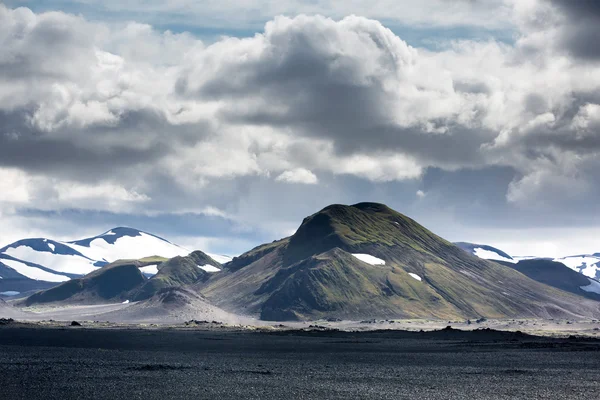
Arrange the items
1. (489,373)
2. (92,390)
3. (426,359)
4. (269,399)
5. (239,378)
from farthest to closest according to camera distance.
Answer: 1. (426,359)
2. (489,373)
3. (239,378)
4. (92,390)
5. (269,399)

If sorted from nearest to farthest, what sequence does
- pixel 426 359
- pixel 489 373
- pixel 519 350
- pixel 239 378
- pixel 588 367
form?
pixel 239 378 → pixel 489 373 → pixel 588 367 → pixel 426 359 → pixel 519 350

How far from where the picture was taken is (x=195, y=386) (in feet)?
343

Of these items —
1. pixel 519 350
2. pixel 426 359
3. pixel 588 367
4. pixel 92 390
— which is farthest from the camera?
pixel 519 350

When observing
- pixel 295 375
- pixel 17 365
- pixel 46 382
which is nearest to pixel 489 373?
pixel 295 375

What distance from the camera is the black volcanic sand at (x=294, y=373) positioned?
3836 inches

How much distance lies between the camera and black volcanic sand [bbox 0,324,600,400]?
320 ft

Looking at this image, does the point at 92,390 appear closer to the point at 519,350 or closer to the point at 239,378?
the point at 239,378

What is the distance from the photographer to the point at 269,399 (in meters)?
91.9

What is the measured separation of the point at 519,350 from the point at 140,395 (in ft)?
409

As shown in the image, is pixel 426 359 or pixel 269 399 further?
pixel 426 359

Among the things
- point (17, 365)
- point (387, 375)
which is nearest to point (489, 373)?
point (387, 375)

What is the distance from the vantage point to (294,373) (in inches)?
4902

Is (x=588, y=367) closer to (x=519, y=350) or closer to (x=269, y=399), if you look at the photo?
(x=519, y=350)

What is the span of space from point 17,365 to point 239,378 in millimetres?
43714
